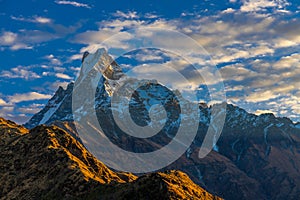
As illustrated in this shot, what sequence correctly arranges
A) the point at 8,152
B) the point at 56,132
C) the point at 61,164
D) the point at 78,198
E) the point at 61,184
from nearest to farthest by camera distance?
the point at 78,198 → the point at 61,184 → the point at 61,164 → the point at 8,152 → the point at 56,132

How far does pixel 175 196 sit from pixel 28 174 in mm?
46526

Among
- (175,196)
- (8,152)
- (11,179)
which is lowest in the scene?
(175,196)

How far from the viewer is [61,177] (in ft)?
351

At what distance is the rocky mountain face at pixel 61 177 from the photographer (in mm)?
92062

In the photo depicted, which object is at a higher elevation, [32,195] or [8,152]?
[8,152]

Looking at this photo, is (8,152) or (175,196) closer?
(175,196)

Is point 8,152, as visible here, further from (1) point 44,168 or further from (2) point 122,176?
(2) point 122,176

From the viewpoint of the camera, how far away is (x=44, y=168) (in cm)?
11419

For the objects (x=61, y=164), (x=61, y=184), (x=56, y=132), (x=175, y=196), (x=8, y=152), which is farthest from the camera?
(x=56, y=132)

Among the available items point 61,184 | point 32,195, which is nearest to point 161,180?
point 61,184

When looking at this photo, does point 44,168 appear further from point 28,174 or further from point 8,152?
point 8,152

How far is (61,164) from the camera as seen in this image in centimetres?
11231

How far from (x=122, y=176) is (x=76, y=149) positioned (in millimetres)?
19136

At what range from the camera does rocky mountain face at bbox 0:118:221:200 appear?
92062 millimetres
